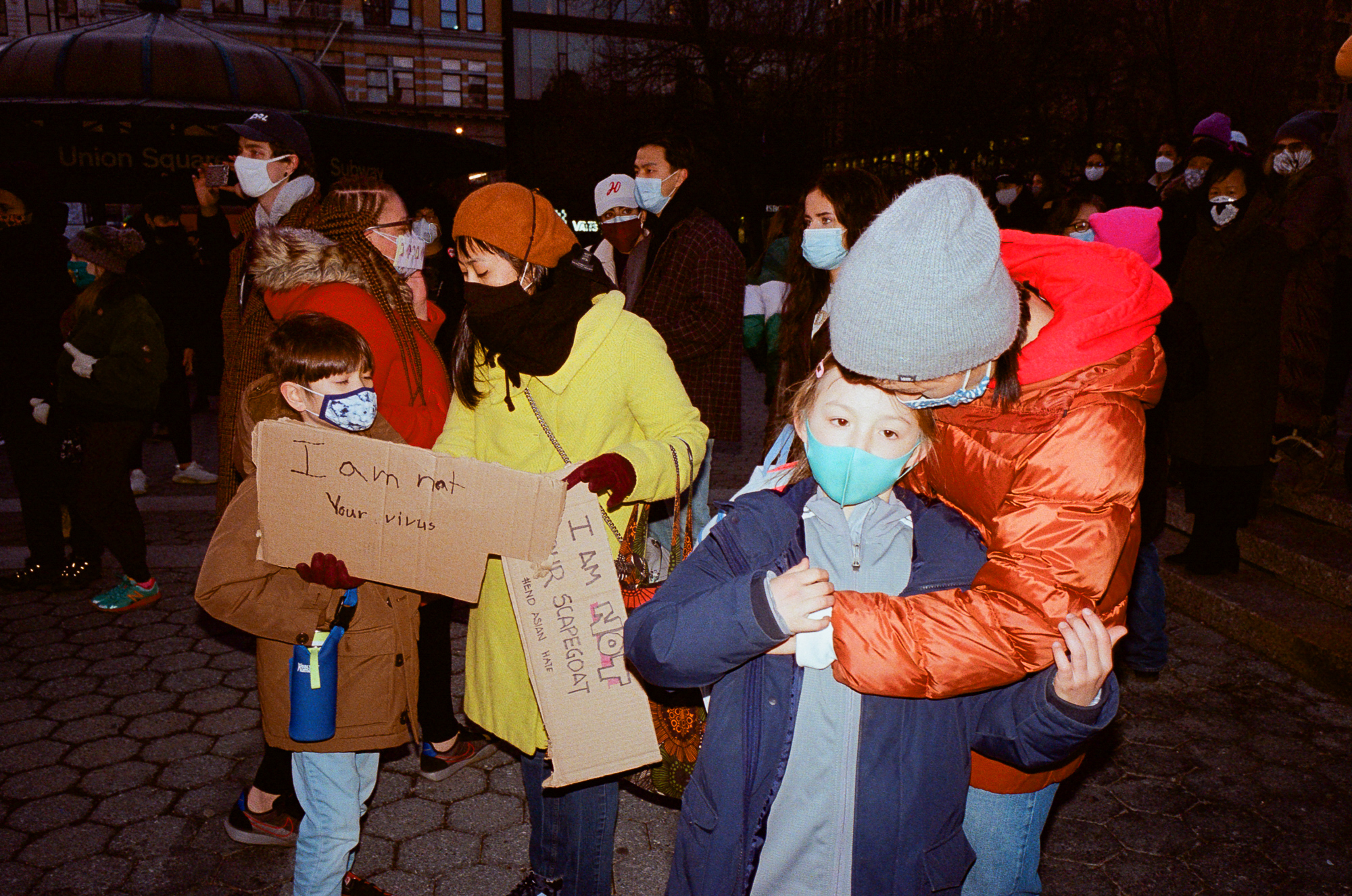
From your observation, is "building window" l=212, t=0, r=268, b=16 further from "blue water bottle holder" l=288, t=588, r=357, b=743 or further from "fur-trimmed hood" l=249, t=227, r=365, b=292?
"blue water bottle holder" l=288, t=588, r=357, b=743

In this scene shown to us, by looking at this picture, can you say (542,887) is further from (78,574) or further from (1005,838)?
(78,574)

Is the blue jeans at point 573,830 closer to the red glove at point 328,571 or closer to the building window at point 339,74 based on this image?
the red glove at point 328,571

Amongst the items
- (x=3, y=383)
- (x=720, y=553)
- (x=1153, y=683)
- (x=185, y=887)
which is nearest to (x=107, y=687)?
(x=185, y=887)

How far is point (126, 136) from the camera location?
40.4 feet

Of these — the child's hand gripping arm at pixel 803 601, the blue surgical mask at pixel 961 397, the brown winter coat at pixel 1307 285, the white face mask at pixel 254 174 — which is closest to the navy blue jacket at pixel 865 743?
the child's hand gripping arm at pixel 803 601

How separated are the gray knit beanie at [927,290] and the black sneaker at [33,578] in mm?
5963

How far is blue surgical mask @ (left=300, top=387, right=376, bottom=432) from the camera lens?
2.58 m

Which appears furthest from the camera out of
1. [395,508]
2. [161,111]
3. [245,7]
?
[245,7]

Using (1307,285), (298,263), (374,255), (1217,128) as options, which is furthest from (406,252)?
(1217,128)

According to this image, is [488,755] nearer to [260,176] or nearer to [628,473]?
[628,473]

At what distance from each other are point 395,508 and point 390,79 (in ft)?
197

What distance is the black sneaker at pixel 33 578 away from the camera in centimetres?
560

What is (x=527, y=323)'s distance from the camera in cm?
249

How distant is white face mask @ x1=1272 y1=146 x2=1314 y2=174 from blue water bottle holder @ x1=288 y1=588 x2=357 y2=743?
7.16 m
